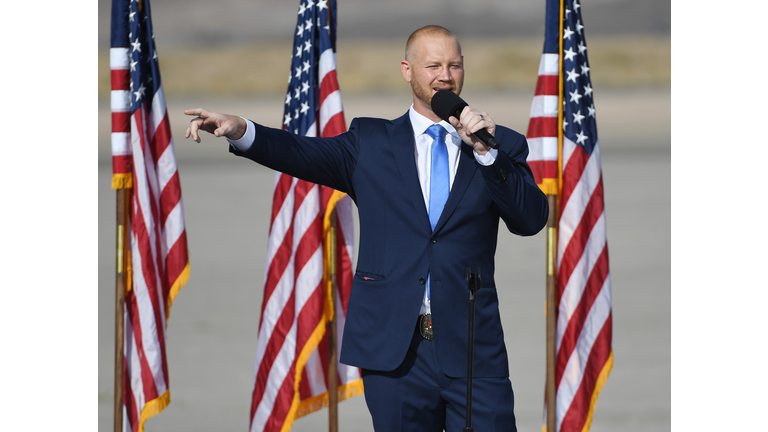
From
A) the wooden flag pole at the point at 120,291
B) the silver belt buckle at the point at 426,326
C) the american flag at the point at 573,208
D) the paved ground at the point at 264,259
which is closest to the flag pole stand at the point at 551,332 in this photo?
the american flag at the point at 573,208

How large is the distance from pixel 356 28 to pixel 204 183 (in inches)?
184

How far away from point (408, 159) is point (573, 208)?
1.38m

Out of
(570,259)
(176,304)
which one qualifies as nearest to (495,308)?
(570,259)

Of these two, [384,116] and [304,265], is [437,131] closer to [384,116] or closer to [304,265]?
[304,265]

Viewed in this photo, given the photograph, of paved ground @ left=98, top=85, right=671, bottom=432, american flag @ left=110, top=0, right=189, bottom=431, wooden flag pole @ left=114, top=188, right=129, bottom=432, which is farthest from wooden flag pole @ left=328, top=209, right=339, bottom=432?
paved ground @ left=98, top=85, right=671, bottom=432

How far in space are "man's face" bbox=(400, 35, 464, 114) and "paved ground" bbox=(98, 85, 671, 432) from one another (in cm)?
284

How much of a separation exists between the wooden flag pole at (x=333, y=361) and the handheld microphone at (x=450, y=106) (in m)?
1.57

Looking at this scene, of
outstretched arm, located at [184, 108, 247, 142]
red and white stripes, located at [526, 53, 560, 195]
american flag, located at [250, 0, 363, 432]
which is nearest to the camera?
outstretched arm, located at [184, 108, 247, 142]

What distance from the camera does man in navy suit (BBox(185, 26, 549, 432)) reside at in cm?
201

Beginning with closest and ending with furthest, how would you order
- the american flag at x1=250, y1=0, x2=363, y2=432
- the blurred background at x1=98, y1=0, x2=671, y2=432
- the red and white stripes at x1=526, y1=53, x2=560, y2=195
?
the red and white stripes at x1=526, y1=53, x2=560, y2=195 → the american flag at x1=250, y1=0, x2=363, y2=432 → the blurred background at x1=98, y1=0, x2=671, y2=432

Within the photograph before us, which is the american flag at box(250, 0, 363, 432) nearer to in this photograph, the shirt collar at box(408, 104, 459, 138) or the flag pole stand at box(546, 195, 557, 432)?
the flag pole stand at box(546, 195, 557, 432)

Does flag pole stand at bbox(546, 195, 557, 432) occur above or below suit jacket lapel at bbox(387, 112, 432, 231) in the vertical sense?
below

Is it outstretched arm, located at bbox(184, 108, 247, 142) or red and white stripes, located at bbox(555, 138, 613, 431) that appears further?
red and white stripes, located at bbox(555, 138, 613, 431)

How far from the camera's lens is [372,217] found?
2.11 m
